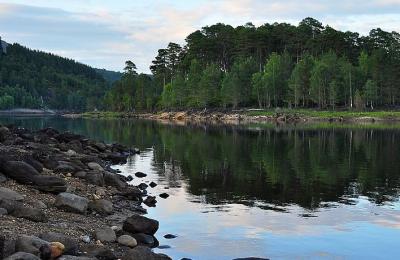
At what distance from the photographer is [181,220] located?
2447cm

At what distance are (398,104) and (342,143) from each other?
82.1 m

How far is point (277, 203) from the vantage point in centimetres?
2823

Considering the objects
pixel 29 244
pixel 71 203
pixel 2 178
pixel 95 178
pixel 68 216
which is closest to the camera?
pixel 29 244

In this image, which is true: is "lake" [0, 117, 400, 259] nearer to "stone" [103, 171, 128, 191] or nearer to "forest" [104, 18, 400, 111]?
"stone" [103, 171, 128, 191]

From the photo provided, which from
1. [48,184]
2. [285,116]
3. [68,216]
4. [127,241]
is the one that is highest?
[285,116]


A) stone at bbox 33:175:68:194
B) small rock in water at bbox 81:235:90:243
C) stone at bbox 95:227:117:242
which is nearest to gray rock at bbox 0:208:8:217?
small rock in water at bbox 81:235:90:243

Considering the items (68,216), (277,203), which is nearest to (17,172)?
(68,216)

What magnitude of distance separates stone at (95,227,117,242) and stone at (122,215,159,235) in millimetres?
1291

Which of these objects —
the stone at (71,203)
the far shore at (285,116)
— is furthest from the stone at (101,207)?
the far shore at (285,116)

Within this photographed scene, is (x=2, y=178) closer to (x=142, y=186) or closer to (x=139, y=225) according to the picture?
(x=139, y=225)

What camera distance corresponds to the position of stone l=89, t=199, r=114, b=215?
23.0 m

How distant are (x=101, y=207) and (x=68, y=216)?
7.96 feet

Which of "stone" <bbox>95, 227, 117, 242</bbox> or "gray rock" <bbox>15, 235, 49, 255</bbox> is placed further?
"stone" <bbox>95, 227, 117, 242</bbox>

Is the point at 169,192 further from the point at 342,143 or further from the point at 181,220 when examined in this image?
the point at 342,143
